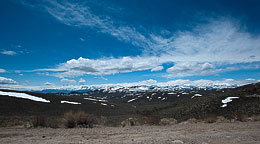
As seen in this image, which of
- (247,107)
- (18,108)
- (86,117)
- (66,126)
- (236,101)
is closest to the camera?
(66,126)

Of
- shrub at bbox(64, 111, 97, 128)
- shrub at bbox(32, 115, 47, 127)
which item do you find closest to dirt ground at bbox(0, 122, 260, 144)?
shrub at bbox(32, 115, 47, 127)

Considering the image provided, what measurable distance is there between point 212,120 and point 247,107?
1586 cm

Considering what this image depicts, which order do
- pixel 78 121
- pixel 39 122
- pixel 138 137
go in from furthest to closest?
pixel 78 121
pixel 39 122
pixel 138 137

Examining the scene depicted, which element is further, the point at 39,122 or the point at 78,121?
the point at 78,121

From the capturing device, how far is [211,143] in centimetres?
633

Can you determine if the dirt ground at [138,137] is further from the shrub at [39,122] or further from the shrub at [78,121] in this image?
the shrub at [78,121]

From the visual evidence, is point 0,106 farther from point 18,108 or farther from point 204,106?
point 204,106

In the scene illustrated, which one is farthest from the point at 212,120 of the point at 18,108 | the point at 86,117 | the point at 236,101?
the point at 18,108

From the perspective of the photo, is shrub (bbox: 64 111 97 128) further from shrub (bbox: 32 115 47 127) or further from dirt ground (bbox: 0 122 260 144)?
dirt ground (bbox: 0 122 260 144)

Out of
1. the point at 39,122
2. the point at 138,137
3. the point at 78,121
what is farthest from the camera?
the point at 78,121

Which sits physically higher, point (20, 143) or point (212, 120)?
point (20, 143)

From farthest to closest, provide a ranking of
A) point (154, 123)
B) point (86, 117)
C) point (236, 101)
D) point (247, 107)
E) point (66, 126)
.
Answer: point (236, 101) < point (247, 107) < point (154, 123) < point (86, 117) < point (66, 126)

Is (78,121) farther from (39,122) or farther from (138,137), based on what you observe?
(138,137)

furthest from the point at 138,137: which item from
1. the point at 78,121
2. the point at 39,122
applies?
the point at 39,122
